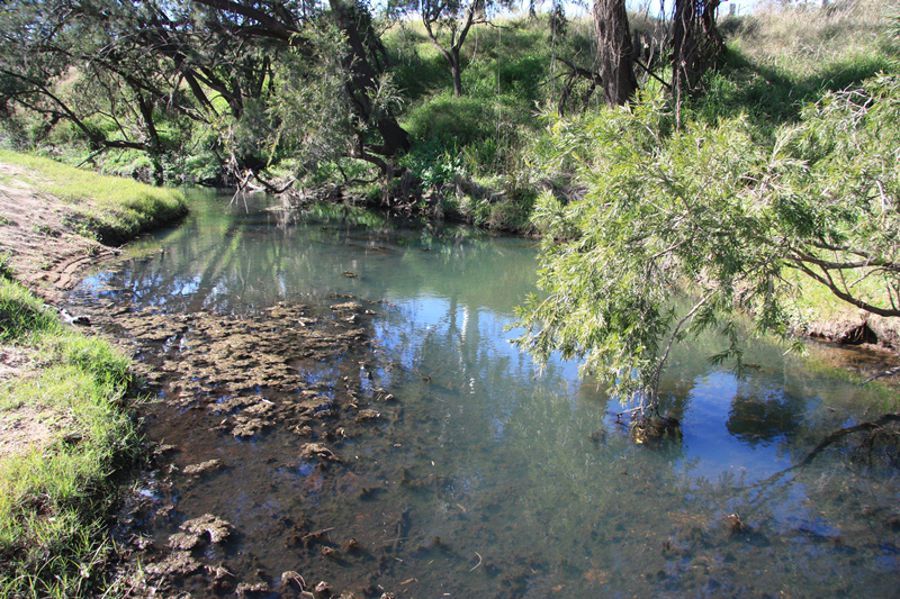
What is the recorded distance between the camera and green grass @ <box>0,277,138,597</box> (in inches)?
142

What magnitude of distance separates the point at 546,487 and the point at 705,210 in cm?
262

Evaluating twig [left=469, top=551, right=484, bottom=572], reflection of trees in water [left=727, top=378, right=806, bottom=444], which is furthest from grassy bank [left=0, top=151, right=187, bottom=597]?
reflection of trees in water [left=727, top=378, right=806, bottom=444]

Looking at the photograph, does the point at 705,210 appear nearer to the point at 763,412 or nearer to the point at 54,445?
the point at 763,412

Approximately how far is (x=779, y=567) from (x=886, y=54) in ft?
63.1

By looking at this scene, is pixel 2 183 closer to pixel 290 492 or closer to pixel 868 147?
pixel 290 492

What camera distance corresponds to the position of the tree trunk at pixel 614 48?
46.5 feet

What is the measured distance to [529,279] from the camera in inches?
505

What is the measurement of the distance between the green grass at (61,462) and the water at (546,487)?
0.44 m

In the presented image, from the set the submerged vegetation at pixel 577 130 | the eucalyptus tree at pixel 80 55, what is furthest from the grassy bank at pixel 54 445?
the eucalyptus tree at pixel 80 55

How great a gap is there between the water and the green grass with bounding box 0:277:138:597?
0.44 m

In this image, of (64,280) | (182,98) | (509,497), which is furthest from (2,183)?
(509,497)

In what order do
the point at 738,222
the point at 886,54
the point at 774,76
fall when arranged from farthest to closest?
the point at 774,76 < the point at 886,54 < the point at 738,222

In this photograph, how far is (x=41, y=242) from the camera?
10.5 meters

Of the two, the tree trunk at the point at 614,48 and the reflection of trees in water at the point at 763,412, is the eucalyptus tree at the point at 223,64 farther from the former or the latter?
the reflection of trees in water at the point at 763,412
